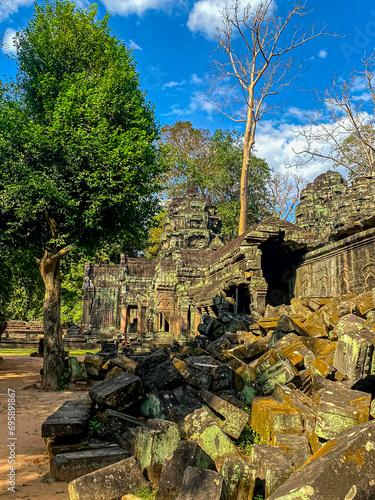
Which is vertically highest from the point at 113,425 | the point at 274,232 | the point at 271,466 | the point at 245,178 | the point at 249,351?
the point at 245,178

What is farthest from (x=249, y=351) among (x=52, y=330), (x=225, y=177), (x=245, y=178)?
(x=225, y=177)

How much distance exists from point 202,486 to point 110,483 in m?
0.90

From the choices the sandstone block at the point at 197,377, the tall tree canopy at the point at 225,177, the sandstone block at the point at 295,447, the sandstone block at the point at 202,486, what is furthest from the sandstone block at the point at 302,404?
the tall tree canopy at the point at 225,177

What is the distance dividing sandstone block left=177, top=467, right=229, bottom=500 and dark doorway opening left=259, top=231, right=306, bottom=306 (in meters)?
8.07

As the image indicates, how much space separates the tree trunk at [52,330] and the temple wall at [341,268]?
6317 mm

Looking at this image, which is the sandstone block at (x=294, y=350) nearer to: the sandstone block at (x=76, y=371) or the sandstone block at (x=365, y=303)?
the sandstone block at (x=365, y=303)

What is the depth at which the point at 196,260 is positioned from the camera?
59.9 ft

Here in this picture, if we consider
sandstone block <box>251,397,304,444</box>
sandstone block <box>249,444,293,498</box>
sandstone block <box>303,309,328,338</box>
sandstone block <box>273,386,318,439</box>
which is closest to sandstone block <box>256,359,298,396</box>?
sandstone block <box>273,386,318,439</box>

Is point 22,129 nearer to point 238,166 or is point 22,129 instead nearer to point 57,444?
point 57,444

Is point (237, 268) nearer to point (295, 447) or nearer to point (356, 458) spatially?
point (295, 447)

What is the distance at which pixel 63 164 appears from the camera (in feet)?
29.8

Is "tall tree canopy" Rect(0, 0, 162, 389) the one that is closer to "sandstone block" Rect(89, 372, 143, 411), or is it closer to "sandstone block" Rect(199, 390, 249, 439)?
"sandstone block" Rect(89, 372, 143, 411)

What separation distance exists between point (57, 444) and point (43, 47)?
10.9 m

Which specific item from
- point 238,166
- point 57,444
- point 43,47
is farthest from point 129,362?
point 238,166
